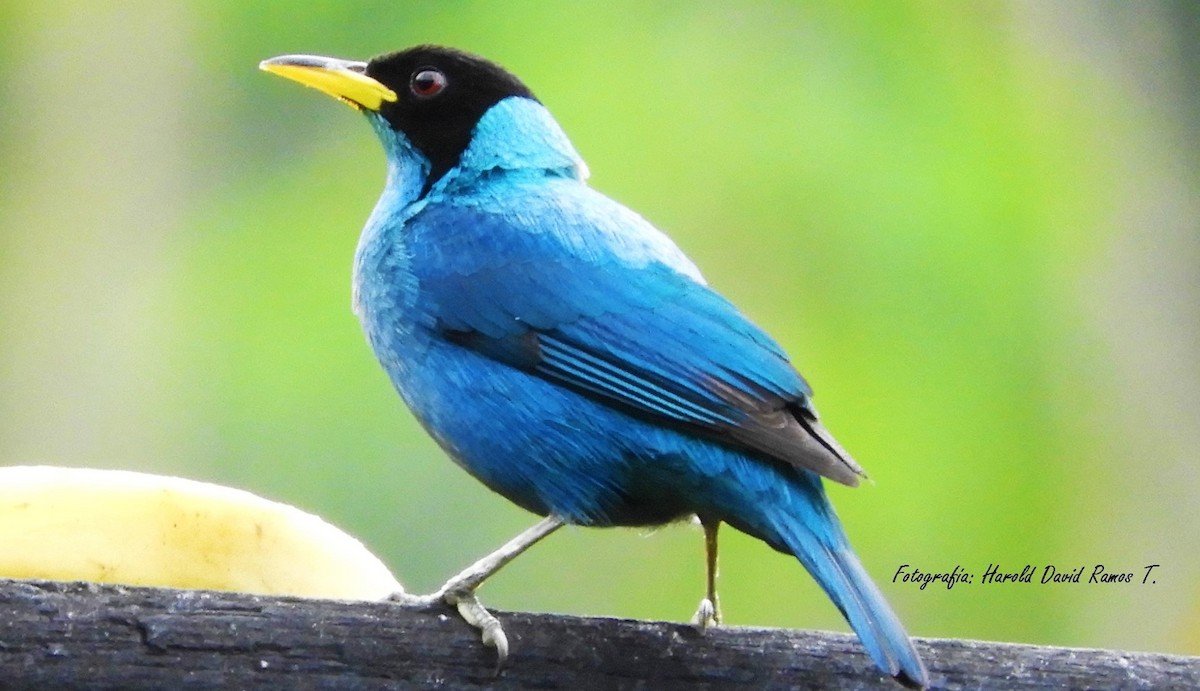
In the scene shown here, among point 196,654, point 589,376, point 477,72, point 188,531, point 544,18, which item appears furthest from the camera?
point 544,18

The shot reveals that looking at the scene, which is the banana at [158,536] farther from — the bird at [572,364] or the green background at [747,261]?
the green background at [747,261]

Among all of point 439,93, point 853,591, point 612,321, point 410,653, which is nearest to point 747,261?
point 439,93

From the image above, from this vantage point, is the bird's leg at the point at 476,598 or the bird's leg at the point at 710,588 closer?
the bird's leg at the point at 476,598

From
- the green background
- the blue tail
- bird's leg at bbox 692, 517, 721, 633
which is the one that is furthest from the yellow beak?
the green background

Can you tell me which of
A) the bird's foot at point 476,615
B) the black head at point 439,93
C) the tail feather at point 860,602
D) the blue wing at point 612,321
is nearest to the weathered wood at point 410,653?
the bird's foot at point 476,615

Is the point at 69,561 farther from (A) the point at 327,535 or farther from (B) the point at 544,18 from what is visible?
(B) the point at 544,18

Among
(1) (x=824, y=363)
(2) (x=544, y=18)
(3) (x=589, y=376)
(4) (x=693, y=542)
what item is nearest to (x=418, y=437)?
(4) (x=693, y=542)

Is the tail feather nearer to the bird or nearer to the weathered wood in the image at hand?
the bird
